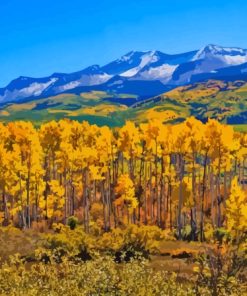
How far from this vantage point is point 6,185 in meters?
68.4

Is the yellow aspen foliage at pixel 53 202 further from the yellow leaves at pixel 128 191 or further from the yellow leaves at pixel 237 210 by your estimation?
the yellow leaves at pixel 237 210

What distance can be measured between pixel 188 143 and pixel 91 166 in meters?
12.4

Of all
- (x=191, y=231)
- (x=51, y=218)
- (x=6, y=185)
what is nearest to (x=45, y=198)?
(x=51, y=218)

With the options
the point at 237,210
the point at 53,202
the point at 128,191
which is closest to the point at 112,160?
the point at 128,191

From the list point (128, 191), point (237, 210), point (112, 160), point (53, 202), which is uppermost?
point (112, 160)

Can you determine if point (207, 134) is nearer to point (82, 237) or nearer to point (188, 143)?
point (188, 143)

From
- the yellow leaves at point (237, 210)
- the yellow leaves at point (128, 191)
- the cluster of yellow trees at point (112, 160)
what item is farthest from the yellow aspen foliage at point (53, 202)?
the yellow leaves at point (237, 210)

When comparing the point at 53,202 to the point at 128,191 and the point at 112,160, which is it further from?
the point at 128,191

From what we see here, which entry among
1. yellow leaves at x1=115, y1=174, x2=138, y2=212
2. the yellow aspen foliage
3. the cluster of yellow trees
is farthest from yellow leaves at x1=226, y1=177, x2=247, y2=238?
the yellow aspen foliage

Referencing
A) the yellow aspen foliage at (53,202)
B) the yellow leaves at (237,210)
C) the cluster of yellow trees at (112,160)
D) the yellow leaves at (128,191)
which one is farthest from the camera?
the yellow aspen foliage at (53,202)

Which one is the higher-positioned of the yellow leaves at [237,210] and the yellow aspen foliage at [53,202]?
the yellow leaves at [237,210]

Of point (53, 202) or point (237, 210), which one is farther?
point (53, 202)

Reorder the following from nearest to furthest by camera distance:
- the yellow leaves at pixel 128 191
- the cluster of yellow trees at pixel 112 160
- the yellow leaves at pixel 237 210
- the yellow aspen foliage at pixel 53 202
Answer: the yellow leaves at pixel 237 210, the cluster of yellow trees at pixel 112 160, the yellow leaves at pixel 128 191, the yellow aspen foliage at pixel 53 202

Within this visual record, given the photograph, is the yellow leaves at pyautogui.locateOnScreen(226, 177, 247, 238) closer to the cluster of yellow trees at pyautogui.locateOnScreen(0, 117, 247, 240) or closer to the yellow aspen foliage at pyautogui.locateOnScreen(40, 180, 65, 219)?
the cluster of yellow trees at pyautogui.locateOnScreen(0, 117, 247, 240)
